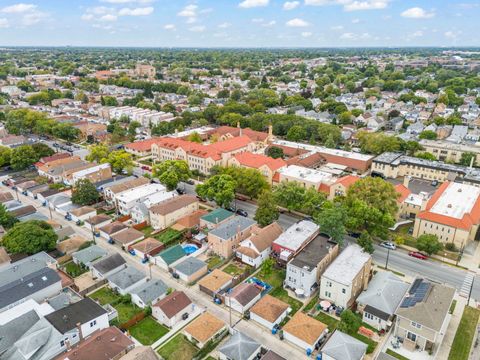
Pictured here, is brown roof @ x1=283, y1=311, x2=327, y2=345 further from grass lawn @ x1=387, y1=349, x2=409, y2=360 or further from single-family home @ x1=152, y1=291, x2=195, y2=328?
single-family home @ x1=152, y1=291, x2=195, y2=328

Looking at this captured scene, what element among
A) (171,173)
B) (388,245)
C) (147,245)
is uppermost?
(171,173)

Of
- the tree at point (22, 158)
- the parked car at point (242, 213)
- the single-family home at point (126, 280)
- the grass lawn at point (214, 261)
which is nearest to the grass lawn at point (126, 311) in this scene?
the single-family home at point (126, 280)

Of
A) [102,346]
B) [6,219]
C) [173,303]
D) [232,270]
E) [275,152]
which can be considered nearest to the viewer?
[102,346]

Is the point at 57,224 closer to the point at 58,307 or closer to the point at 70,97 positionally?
the point at 58,307

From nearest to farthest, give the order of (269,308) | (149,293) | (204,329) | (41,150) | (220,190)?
1. (204,329)
2. (269,308)
3. (149,293)
4. (220,190)
5. (41,150)

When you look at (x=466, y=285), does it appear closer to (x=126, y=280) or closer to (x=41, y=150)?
(x=126, y=280)

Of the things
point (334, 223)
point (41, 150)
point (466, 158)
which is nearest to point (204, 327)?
point (334, 223)

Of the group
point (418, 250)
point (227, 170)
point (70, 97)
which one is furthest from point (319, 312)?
point (70, 97)
